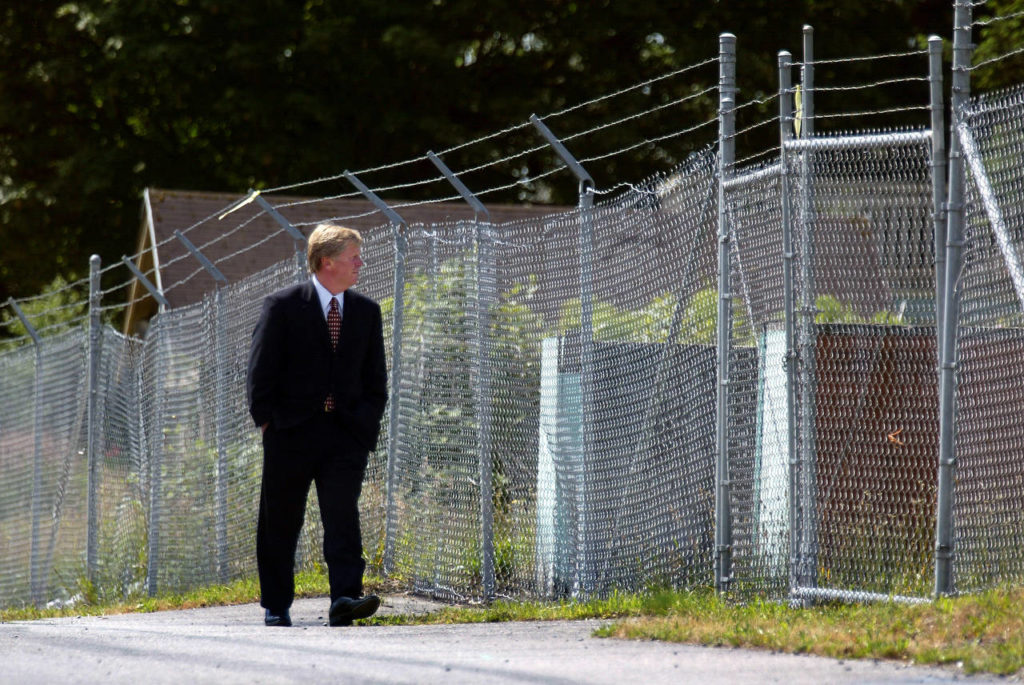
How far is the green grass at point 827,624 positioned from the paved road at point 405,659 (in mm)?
107

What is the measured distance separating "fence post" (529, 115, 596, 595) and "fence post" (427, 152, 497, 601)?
699 millimetres

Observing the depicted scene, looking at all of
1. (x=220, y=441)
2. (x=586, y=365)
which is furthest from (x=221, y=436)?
(x=586, y=365)

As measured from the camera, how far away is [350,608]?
23.2 ft

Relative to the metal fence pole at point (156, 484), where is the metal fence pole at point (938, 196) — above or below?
above

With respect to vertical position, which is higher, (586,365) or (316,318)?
(316,318)

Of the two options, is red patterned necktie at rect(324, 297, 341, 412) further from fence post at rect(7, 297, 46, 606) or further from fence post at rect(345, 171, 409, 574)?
fence post at rect(7, 297, 46, 606)

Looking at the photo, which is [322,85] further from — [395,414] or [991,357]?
[991,357]

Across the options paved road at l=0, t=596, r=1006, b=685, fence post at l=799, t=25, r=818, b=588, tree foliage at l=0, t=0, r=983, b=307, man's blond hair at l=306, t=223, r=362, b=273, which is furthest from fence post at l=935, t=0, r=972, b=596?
tree foliage at l=0, t=0, r=983, b=307

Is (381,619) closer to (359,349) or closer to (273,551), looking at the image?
(273,551)

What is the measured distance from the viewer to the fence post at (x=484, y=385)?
803 cm

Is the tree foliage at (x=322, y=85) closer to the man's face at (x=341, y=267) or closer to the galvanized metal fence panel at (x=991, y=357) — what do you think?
the man's face at (x=341, y=267)

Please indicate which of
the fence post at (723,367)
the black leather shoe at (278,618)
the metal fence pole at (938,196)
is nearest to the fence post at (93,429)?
the black leather shoe at (278,618)

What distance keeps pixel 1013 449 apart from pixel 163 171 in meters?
23.2

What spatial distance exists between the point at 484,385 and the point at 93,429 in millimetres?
5853
